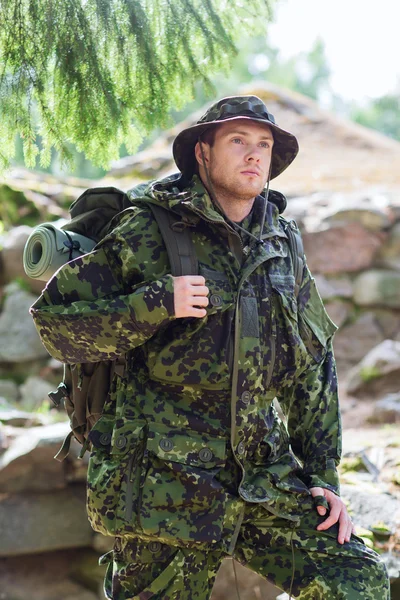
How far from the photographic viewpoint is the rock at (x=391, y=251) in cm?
1005

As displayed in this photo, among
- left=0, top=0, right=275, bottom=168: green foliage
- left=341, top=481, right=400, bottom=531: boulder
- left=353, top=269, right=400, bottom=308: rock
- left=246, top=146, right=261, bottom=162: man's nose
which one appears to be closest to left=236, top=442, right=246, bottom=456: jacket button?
left=246, top=146, right=261, bottom=162: man's nose

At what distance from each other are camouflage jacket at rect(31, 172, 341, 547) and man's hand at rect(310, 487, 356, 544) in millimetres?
62

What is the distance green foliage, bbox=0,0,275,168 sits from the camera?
354cm

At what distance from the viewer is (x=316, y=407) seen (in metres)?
3.41

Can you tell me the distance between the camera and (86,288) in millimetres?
3098

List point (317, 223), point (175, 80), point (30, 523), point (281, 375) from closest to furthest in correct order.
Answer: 1. point (281, 375)
2. point (175, 80)
3. point (30, 523)
4. point (317, 223)

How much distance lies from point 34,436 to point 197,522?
11.8 feet

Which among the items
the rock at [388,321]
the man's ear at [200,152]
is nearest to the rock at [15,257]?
the rock at [388,321]

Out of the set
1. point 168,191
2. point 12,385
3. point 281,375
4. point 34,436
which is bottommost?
point 12,385

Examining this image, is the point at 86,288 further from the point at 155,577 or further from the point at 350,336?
the point at 350,336

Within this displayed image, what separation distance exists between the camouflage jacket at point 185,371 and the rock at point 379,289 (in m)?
6.77

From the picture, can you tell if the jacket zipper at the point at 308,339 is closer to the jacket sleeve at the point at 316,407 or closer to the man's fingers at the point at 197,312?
the jacket sleeve at the point at 316,407

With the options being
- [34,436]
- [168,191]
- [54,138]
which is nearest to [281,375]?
[168,191]

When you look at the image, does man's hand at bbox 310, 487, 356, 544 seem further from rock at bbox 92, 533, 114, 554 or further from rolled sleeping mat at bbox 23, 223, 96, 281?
rock at bbox 92, 533, 114, 554
